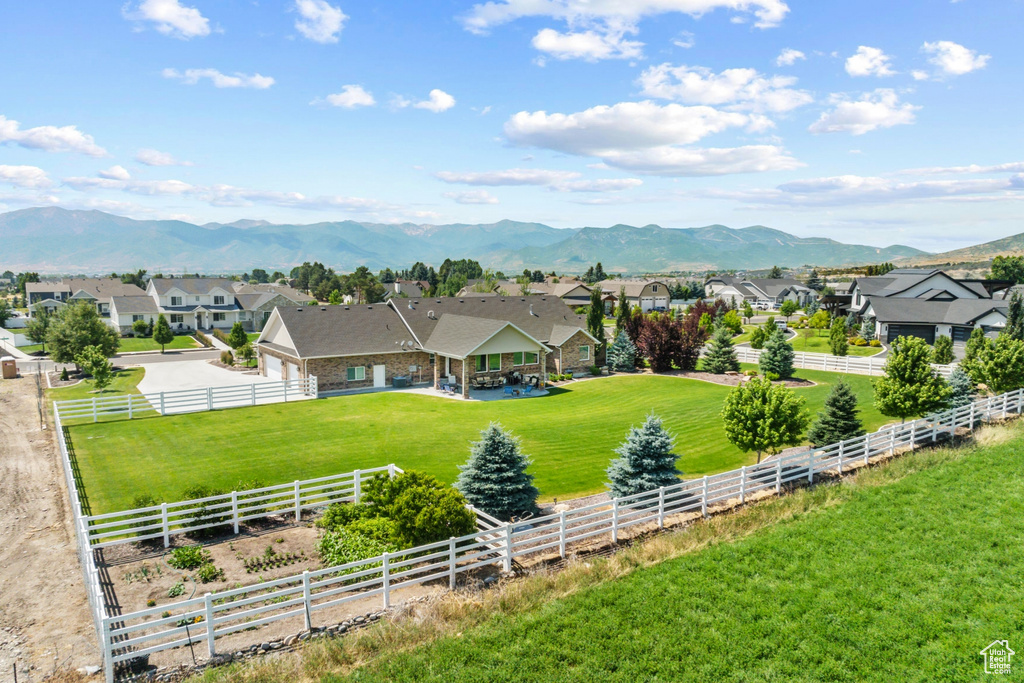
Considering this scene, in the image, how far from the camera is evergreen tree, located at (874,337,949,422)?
21.3m

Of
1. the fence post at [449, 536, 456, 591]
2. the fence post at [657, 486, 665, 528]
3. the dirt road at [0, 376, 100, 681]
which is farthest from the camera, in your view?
the fence post at [657, 486, 665, 528]

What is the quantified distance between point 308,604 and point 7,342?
65.8m

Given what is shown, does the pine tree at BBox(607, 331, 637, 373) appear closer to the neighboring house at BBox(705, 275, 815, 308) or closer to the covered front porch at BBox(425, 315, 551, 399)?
the covered front porch at BBox(425, 315, 551, 399)

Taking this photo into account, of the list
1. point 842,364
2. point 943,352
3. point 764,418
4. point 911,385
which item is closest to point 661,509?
point 764,418

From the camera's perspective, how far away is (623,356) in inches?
1654

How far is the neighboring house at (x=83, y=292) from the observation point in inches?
2977

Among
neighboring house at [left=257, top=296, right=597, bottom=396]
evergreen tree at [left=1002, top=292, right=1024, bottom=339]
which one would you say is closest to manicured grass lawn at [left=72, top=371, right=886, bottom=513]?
neighboring house at [left=257, top=296, right=597, bottom=396]

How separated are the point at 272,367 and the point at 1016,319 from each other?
51.5 m

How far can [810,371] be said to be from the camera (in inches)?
1626

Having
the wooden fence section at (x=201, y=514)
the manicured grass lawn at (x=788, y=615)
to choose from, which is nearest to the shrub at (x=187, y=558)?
the wooden fence section at (x=201, y=514)

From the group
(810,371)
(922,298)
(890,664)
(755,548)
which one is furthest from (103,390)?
(922,298)

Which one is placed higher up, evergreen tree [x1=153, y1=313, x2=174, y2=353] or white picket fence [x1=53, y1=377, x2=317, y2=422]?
evergreen tree [x1=153, y1=313, x2=174, y2=353]

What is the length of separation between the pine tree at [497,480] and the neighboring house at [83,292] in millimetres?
72691

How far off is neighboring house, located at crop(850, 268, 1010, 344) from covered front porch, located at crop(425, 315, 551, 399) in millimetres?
30822
